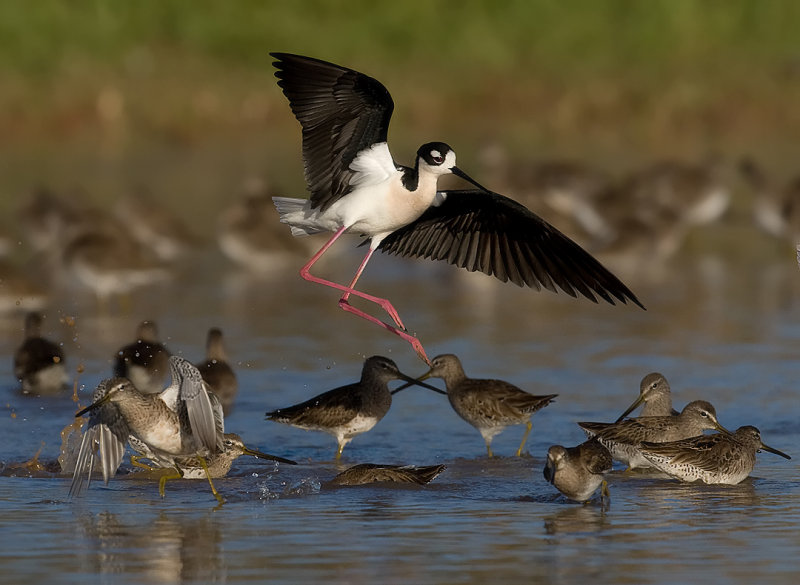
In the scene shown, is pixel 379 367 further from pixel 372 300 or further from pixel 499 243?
pixel 499 243

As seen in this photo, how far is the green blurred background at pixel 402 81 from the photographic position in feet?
88.2

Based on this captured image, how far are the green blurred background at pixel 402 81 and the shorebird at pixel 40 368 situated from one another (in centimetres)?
1179

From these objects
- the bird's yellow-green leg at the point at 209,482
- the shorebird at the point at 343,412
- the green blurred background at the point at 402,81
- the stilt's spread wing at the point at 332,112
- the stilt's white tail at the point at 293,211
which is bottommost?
the bird's yellow-green leg at the point at 209,482

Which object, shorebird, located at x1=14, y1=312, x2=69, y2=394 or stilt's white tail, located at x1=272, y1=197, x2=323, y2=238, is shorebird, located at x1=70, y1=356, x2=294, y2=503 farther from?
shorebird, located at x1=14, y1=312, x2=69, y2=394

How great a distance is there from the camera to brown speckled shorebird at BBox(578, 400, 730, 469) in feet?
29.9

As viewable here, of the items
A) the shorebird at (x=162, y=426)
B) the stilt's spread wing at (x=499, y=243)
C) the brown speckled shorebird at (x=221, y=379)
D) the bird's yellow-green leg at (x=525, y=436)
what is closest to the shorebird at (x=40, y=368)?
the brown speckled shorebird at (x=221, y=379)

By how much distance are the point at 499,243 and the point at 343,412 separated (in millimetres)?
1589

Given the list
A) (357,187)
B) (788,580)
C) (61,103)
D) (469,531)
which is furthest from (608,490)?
(61,103)

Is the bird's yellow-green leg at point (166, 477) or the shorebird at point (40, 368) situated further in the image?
the shorebird at point (40, 368)

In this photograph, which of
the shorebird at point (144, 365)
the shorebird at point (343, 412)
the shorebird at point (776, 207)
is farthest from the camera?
the shorebird at point (776, 207)

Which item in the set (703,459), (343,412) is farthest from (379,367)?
(703,459)

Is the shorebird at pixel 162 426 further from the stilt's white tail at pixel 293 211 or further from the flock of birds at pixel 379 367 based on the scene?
the stilt's white tail at pixel 293 211

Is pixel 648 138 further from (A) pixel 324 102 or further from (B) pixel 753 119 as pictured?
(A) pixel 324 102

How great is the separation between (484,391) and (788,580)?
3.62 metres
